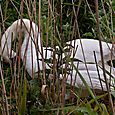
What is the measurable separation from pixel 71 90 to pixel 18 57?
0.24 meters

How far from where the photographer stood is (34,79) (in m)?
1.98

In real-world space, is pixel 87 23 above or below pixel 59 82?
above

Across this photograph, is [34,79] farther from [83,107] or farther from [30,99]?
[83,107]

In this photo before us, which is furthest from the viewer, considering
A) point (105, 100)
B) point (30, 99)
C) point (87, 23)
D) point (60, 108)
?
point (87, 23)

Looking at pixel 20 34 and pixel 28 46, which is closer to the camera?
pixel 20 34

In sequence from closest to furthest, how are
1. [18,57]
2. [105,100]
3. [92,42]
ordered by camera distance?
[18,57] → [105,100] → [92,42]

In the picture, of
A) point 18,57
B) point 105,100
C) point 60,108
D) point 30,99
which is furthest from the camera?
point 105,100

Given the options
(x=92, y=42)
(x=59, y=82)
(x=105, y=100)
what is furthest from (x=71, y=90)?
Answer: (x=92, y=42)

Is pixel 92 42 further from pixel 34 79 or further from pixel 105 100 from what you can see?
pixel 34 79

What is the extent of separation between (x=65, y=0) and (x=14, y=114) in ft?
8.70

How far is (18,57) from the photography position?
5.85 ft

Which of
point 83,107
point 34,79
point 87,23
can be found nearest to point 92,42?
point 87,23

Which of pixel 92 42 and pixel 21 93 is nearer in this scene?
pixel 21 93

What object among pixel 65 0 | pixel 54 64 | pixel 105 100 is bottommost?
pixel 105 100
